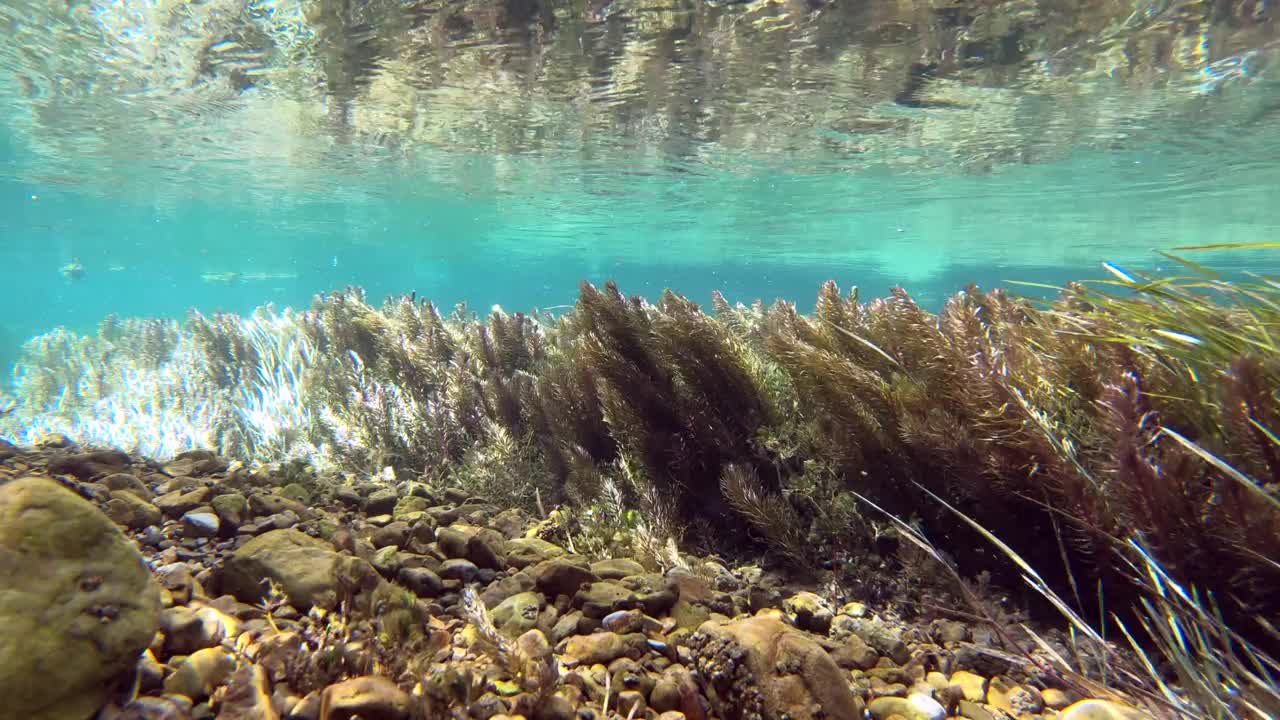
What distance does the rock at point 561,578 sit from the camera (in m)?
2.51

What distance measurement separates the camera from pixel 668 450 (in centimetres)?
385

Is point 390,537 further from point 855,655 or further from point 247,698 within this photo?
point 855,655

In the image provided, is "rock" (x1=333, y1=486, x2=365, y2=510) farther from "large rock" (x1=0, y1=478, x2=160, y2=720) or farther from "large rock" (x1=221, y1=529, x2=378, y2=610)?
"large rock" (x1=0, y1=478, x2=160, y2=720)

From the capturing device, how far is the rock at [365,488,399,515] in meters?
3.60

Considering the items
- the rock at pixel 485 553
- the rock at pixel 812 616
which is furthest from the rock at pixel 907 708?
the rock at pixel 485 553

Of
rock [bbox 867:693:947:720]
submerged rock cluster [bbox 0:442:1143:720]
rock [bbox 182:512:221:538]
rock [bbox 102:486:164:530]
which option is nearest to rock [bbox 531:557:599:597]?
submerged rock cluster [bbox 0:442:1143:720]

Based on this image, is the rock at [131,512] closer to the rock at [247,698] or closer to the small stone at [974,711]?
the rock at [247,698]

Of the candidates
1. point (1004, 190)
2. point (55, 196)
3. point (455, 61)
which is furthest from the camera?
point (55, 196)

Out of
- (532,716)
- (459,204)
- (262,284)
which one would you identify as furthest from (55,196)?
(262,284)

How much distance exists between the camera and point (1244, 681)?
1865 mm

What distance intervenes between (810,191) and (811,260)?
1207 inches

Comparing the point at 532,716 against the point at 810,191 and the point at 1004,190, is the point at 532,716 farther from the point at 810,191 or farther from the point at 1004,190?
the point at 1004,190

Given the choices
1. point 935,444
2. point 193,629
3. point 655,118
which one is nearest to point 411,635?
point 193,629

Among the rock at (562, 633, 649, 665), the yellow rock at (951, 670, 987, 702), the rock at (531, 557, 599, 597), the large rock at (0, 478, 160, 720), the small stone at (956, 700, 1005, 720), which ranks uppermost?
the large rock at (0, 478, 160, 720)
